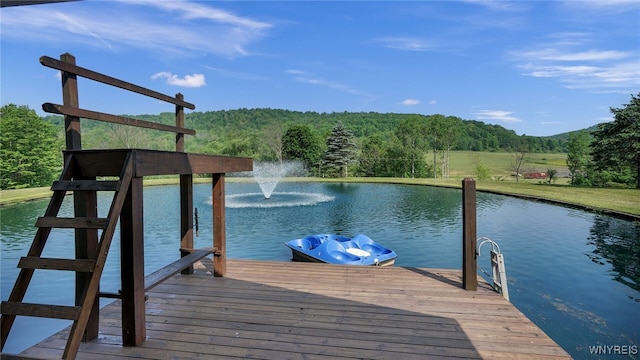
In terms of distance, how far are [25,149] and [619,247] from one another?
3138 cm

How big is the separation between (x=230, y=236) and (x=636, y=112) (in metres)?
22.4

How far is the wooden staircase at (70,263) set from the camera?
1.59 metres

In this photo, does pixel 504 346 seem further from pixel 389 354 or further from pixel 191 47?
pixel 191 47

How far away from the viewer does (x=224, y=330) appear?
2379 millimetres

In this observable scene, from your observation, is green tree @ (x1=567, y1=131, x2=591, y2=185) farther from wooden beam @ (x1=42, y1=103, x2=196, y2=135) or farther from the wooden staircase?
the wooden staircase

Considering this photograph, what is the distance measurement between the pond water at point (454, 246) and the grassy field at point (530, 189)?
1534mm

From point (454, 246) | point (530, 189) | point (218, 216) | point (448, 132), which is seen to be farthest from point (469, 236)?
point (448, 132)

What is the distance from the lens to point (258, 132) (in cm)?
3681

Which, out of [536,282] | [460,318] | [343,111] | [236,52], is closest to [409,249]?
[536,282]

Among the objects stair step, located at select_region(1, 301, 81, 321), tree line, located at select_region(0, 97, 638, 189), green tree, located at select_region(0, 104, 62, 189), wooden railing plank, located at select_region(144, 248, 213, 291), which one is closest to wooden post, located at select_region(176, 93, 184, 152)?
wooden railing plank, located at select_region(144, 248, 213, 291)

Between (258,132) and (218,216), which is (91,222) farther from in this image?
(258,132)

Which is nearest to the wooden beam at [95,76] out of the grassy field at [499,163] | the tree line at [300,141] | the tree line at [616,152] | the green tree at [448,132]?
the tree line at [300,141]

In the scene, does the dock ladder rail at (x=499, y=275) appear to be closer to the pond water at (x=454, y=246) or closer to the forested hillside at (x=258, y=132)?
the pond water at (x=454, y=246)

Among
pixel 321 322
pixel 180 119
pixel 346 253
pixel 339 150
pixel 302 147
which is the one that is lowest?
pixel 346 253
